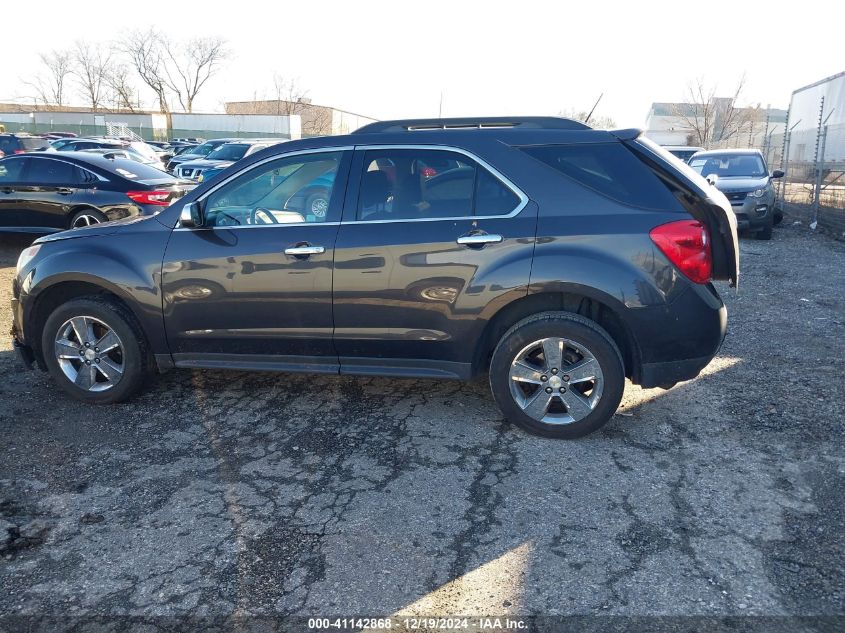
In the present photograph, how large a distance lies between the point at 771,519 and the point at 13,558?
11.9 ft

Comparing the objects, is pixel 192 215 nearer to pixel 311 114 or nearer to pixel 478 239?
pixel 478 239

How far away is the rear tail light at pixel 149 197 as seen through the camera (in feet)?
33.6

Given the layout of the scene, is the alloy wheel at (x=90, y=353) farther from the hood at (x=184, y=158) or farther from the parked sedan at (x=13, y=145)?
the parked sedan at (x=13, y=145)

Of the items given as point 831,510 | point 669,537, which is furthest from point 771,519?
point 669,537

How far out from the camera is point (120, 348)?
4.79 metres

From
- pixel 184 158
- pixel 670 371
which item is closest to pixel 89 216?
pixel 670 371

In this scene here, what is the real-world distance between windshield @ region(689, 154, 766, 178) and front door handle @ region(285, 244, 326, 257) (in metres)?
12.1

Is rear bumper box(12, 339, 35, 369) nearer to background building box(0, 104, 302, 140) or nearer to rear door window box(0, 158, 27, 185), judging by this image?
rear door window box(0, 158, 27, 185)

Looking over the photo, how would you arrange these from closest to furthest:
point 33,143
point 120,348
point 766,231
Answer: point 120,348 < point 766,231 < point 33,143

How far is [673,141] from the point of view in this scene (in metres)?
73.6

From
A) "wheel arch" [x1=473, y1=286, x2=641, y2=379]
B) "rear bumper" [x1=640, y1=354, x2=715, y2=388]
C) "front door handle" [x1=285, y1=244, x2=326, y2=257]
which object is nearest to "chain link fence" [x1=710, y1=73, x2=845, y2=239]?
"rear bumper" [x1=640, y1=354, x2=715, y2=388]

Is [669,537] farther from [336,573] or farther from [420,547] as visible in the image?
[336,573]

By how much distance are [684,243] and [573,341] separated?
33.8 inches

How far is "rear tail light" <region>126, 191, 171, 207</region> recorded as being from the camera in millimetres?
10234
